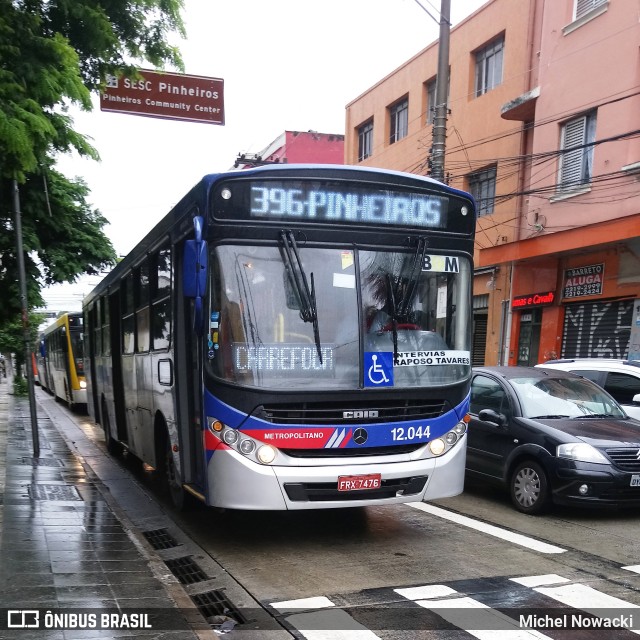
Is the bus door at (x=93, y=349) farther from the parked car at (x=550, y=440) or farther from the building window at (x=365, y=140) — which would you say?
the building window at (x=365, y=140)

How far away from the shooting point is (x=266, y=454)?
5.90 metres

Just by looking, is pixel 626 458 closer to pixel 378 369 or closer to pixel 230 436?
pixel 378 369

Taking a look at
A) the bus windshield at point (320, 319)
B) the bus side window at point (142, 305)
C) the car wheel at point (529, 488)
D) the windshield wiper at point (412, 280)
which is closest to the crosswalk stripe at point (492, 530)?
the car wheel at point (529, 488)

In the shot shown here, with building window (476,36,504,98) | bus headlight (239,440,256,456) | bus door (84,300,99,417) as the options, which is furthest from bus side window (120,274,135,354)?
building window (476,36,504,98)

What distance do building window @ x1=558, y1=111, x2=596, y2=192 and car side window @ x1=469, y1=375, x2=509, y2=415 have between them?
360 inches

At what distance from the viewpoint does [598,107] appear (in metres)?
16.5

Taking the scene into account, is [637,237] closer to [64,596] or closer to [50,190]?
[50,190]

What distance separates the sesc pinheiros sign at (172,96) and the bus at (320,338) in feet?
7.98

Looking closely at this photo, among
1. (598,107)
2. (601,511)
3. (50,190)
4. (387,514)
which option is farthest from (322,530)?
(598,107)

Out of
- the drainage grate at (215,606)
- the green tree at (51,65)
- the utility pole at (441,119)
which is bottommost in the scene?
the drainage grate at (215,606)

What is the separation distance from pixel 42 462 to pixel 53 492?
2.65 m

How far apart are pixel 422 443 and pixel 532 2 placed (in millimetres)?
16861

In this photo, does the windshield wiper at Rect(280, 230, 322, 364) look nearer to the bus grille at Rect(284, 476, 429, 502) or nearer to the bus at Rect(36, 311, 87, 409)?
the bus grille at Rect(284, 476, 429, 502)

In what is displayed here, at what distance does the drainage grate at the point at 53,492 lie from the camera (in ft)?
27.8
